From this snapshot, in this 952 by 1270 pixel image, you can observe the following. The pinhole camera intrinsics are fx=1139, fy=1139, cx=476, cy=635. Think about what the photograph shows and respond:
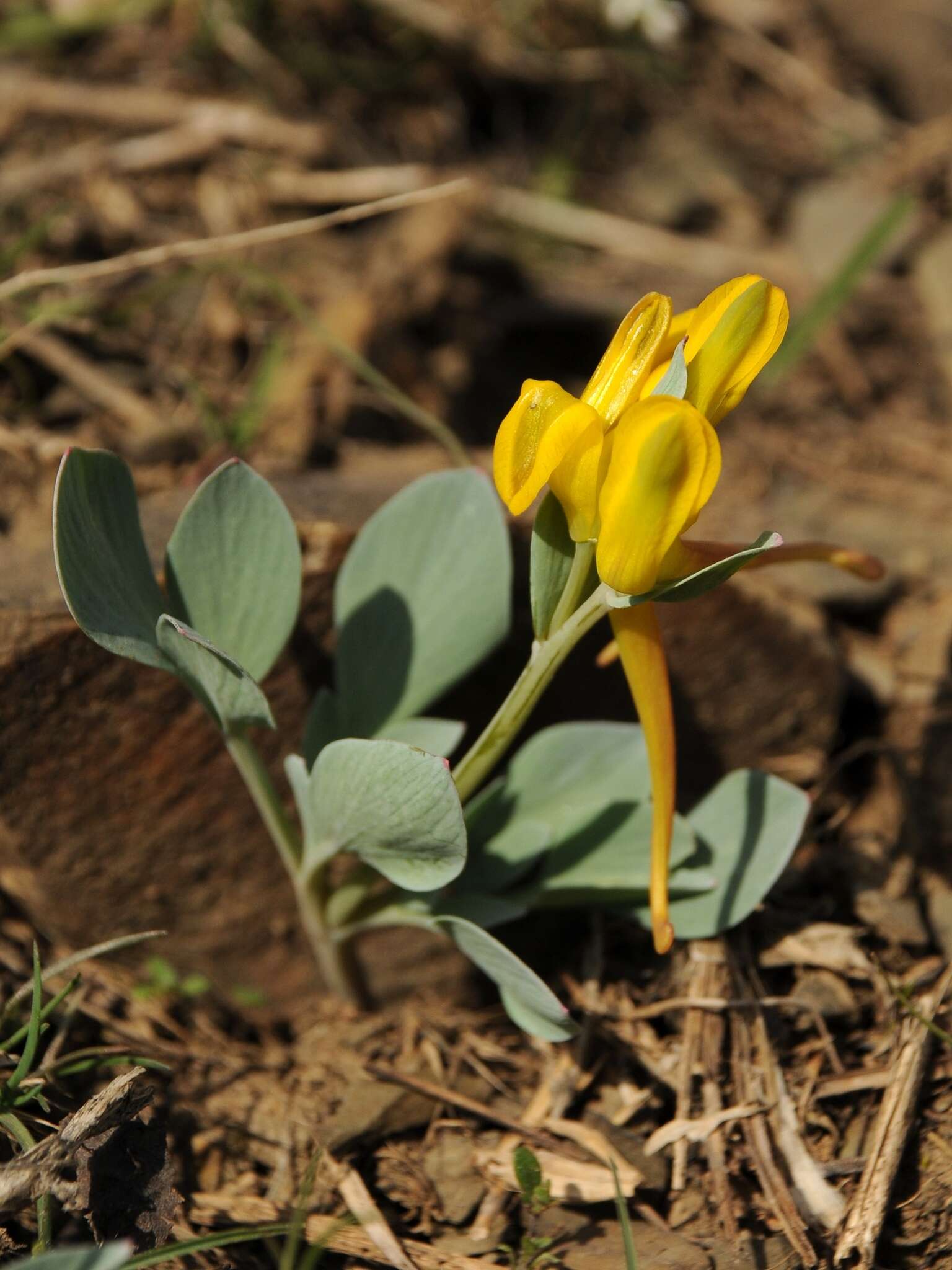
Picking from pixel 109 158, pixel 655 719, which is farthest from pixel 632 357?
pixel 109 158

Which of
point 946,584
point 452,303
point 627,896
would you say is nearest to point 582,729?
point 627,896

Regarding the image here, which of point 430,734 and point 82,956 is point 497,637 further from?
point 82,956

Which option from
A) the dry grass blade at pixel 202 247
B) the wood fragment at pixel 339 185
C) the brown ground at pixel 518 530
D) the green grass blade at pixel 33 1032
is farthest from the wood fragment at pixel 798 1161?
the wood fragment at pixel 339 185

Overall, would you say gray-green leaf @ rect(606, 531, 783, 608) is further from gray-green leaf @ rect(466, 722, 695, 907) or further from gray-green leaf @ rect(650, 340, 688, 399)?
gray-green leaf @ rect(466, 722, 695, 907)

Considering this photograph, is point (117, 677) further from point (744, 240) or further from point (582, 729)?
point (744, 240)

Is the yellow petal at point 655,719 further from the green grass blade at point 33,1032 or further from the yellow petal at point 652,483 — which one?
the green grass blade at point 33,1032

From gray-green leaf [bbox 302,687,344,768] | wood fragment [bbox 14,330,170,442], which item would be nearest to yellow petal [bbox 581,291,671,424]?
gray-green leaf [bbox 302,687,344,768]

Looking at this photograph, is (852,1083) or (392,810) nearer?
(392,810)
